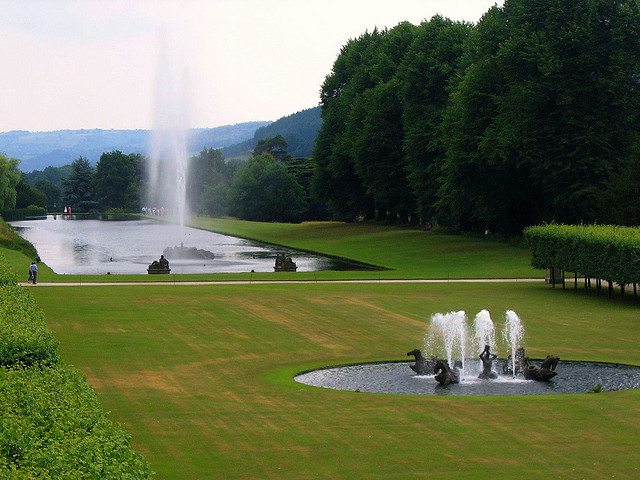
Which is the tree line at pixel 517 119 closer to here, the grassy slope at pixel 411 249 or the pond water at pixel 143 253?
the grassy slope at pixel 411 249

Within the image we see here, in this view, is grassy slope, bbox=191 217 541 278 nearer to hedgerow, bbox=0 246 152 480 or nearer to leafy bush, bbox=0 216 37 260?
leafy bush, bbox=0 216 37 260

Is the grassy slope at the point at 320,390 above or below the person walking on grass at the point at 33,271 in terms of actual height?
below

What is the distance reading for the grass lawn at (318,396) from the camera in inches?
738

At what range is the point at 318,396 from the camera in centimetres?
2538

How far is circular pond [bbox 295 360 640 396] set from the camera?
26875 millimetres

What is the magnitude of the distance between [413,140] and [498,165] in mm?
19935

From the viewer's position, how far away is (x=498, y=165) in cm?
7412

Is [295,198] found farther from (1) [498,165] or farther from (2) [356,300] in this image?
(2) [356,300]

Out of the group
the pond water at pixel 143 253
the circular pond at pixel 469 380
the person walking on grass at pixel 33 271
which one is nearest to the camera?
the circular pond at pixel 469 380

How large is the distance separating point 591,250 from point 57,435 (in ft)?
130

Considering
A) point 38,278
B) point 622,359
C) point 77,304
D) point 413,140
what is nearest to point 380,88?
point 413,140

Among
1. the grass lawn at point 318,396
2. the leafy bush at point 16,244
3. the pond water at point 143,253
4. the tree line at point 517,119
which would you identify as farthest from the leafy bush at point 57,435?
the leafy bush at point 16,244

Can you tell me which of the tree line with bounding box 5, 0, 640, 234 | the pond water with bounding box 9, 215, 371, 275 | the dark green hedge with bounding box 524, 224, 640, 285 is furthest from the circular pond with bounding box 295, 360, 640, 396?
the pond water with bounding box 9, 215, 371, 275

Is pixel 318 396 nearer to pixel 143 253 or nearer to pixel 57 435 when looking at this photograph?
pixel 57 435
